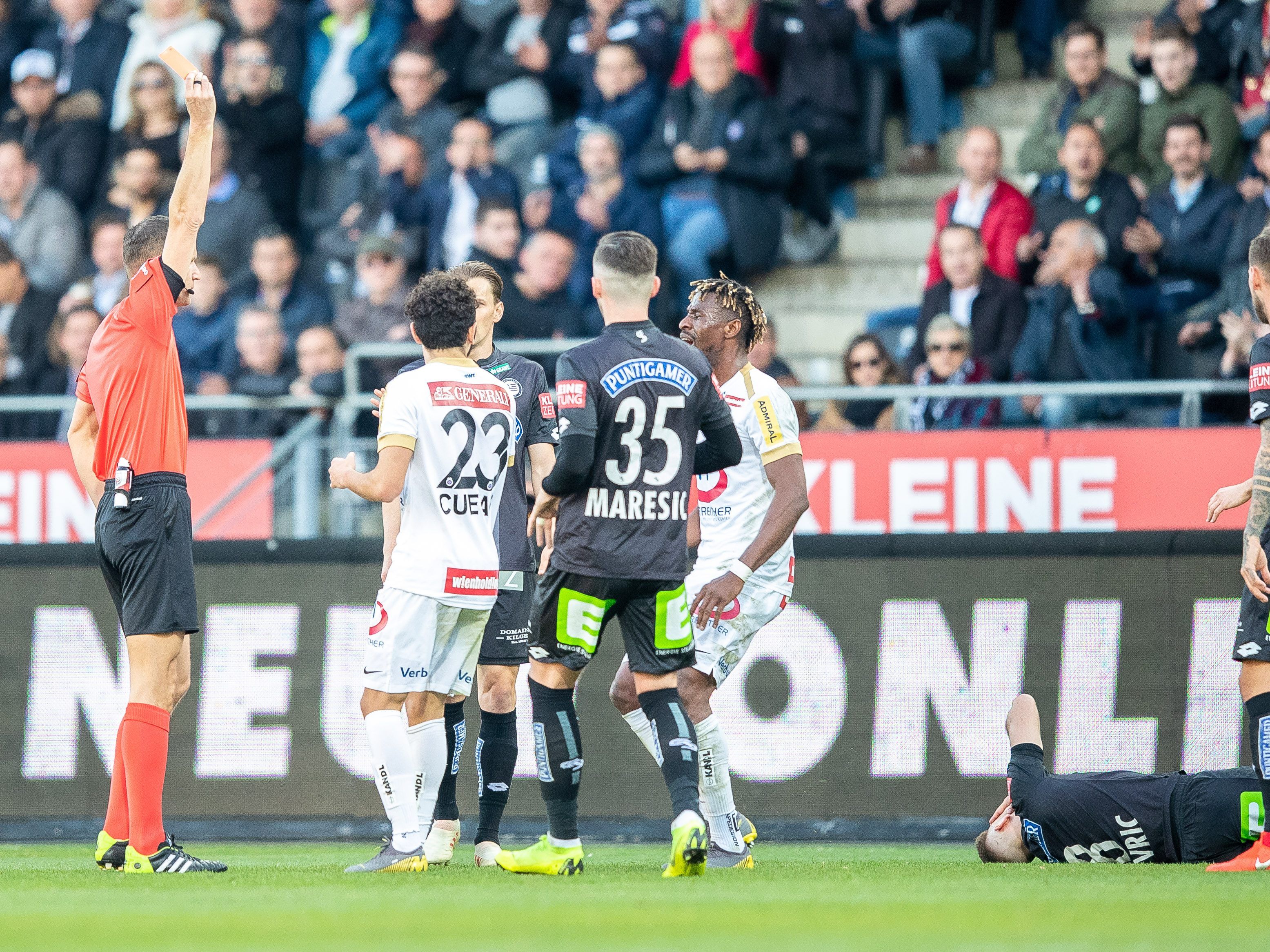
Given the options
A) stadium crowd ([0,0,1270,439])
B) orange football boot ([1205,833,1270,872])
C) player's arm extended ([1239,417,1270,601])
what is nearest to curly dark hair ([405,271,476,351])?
player's arm extended ([1239,417,1270,601])

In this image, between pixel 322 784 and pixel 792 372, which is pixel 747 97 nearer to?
pixel 792 372

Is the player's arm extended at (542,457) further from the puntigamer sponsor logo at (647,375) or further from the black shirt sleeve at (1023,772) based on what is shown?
the black shirt sleeve at (1023,772)

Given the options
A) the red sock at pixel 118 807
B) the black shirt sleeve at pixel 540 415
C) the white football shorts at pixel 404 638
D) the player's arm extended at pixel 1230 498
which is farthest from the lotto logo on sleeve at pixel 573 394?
the player's arm extended at pixel 1230 498

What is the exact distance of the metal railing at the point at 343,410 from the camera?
10.7 meters

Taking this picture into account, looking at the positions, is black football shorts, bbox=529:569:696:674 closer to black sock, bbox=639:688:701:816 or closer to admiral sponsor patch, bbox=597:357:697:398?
black sock, bbox=639:688:701:816

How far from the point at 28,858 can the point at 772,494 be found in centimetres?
404

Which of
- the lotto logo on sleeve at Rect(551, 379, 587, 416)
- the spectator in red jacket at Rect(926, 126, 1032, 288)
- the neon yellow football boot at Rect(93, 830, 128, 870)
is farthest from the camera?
the spectator in red jacket at Rect(926, 126, 1032, 288)

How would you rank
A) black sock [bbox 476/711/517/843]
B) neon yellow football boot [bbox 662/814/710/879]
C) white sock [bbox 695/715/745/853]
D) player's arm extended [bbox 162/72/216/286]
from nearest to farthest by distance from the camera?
neon yellow football boot [bbox 662/814/710/879] → player's arm extended [bbox 162/72/216/286] → white sock [bbox 695/715/745/853] → black sock [bbox 476/711/517/843]

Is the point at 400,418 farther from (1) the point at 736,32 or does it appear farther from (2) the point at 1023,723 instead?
(1) the point at 736,32

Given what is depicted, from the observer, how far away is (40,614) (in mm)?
10039

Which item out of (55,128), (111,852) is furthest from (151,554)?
(55,128)

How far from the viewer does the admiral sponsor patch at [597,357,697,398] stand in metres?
6.63

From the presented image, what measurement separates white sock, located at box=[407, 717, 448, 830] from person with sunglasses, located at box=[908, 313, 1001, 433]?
16.1 ft

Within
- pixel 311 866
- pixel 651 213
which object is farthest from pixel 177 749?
pixel 651 213
